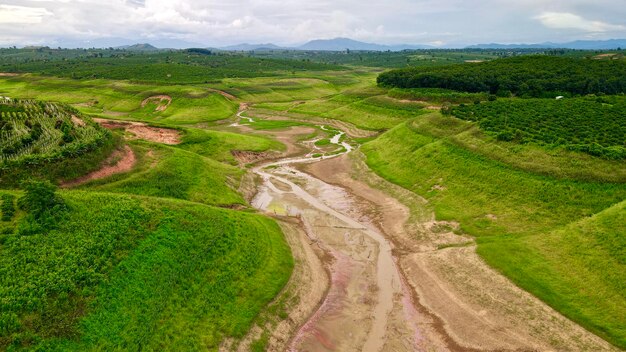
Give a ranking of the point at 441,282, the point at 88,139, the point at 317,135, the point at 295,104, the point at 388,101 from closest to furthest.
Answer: the point at 441,282, the point at 88,139, the point at 317,135, the point at 388,101, the point at 295,104

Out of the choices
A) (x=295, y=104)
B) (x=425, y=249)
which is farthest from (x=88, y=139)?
(x=295, y=104)

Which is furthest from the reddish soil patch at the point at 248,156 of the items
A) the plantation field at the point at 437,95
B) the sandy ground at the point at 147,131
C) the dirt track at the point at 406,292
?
the plantation field at the point at 437,95

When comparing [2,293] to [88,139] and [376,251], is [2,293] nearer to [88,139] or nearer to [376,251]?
[88,139]

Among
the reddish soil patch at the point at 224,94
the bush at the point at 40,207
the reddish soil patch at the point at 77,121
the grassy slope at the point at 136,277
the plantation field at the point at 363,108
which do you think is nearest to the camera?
the grassy slope at the point at 136,277

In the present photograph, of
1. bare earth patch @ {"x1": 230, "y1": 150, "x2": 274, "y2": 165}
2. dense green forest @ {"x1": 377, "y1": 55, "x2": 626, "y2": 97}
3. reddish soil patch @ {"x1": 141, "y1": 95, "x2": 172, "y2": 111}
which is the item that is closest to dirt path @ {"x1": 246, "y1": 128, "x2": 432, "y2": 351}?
bare earth patch @ {"x1": 230, "y1": 150, "x2": 274, "y2": 165}

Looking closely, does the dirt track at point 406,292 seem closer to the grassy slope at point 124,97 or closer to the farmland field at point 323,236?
the farmland field at point 323,236

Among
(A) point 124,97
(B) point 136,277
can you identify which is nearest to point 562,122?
(B) point 136,277

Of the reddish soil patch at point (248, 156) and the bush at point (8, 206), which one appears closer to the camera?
the bush at point (8, 206)

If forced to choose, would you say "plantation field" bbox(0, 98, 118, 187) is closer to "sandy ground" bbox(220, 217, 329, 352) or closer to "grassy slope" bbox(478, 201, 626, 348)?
"sandy ground" bbox(220, 217, 329, 352)
